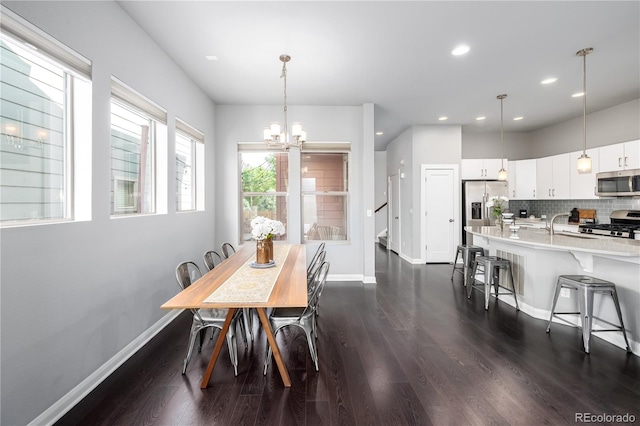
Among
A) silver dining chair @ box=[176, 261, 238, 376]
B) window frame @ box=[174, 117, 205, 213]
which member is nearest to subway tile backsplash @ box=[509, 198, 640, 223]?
silver dining chair @ box=[176, 261, 238, 376]

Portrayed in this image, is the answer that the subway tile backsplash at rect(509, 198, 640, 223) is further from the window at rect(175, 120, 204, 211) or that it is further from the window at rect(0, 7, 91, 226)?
the window at rect(0, 7, 91, 226)

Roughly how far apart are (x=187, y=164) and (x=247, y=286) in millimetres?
2791

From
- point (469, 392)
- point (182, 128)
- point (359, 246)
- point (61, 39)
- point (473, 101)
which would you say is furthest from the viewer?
point (359, 246)

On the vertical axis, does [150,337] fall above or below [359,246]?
below

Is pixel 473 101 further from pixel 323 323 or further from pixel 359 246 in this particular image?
pixel 323 323

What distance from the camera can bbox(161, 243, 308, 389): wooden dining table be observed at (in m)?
1.85

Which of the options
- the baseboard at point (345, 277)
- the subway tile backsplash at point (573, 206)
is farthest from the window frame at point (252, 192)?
the subway tile backsplash at point (573, 206)

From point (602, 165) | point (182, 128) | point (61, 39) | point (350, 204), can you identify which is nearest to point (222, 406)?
point (61, 39)

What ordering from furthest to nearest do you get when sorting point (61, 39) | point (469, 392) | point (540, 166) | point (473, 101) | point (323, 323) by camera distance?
point (540, 166) → point (473, 101) → point (323, 323) → point (469, 392) → point (61, 39)

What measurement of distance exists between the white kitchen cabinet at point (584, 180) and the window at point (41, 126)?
23.4 feet

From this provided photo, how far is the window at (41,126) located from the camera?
1701 mm

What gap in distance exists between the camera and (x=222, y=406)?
77.2 inches

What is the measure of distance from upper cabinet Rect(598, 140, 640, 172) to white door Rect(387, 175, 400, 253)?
378 cm

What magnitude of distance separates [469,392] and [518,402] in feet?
0.98
